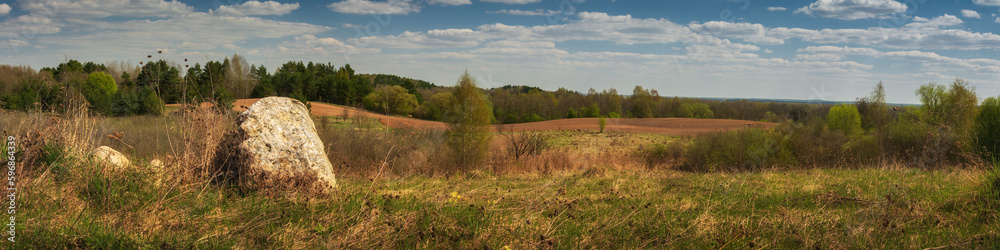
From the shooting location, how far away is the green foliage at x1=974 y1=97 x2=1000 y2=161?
71.5 feet

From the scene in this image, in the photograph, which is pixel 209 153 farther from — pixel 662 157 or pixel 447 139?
pixel 662 157

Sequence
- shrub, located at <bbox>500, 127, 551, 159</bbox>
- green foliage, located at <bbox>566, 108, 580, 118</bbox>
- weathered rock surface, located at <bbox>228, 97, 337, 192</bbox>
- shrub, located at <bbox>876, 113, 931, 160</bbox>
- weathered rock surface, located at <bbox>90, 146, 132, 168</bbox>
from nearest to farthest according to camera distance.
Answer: weathered rock surface, located at <bbox>90, 146, 132, 168</bbox>
weathered rock surface, located at <bbox>228, 97, 337, 192</bbox>
shrub, located at <bbox>500, 127, 551, 159</bbox>
shrub, located at <bbox>876, 113, 931, 160</bbox>
green foliage, located at <bbox>566, 108, 580, 118</bbox>

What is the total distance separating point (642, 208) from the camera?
588 cm

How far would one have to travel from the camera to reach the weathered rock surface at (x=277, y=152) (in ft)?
18.7

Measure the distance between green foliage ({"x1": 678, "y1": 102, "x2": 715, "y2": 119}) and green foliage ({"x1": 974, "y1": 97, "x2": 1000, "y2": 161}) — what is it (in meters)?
48.9

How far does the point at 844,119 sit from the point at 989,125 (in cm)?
1790

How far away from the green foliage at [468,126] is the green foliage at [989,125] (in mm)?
20833

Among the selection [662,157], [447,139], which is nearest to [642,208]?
[447,139]

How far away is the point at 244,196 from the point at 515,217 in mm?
3130

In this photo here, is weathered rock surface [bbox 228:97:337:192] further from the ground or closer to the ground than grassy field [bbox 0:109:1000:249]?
further from the ground

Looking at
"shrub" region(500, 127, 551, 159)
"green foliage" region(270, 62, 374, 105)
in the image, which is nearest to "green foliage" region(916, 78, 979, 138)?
"shrub" region(500, 127, 551, 159)

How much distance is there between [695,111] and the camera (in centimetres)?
7544

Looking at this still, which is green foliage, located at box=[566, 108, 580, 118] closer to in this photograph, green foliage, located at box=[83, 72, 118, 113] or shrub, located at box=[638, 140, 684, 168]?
shrub, located at box=[638, 140, 684, 168]

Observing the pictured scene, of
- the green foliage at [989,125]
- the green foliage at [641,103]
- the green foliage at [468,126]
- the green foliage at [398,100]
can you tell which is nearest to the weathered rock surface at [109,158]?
the green foliage at [468,126]
